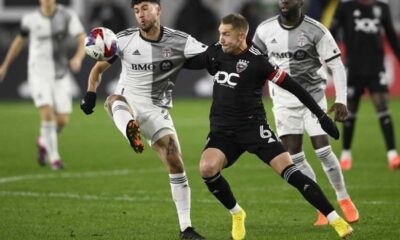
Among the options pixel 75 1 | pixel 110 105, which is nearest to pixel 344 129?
pixel 110 105

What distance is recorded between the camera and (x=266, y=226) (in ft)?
35.1

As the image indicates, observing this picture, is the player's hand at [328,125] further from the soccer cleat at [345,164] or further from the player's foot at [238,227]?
the soccer cleat at [345,164]

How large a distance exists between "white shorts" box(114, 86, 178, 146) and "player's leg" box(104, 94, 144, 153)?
0.10 m

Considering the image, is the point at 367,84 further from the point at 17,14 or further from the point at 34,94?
the point at 17,14

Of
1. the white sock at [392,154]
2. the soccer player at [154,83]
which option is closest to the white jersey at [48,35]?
the white sock at [392,154]

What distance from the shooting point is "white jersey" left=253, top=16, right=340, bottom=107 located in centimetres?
1077

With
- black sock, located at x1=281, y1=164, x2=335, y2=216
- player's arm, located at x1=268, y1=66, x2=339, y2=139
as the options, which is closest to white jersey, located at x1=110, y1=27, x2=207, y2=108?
player's arm, located at x1=268, y1=66, x2=339, y2=139

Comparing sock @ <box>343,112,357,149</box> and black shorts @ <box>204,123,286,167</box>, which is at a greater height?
black shorts @ <box>204,123,286,167</box>

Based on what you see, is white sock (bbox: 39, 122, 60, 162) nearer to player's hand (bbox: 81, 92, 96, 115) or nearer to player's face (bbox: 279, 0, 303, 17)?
player's hand (bbox: 81, 92, 96, 115)

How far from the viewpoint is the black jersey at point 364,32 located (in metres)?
15.7

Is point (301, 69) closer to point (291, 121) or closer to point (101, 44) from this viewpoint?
point (291, 121)

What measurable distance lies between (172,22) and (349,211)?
20.1 m

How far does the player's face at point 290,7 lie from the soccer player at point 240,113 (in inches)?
47.0

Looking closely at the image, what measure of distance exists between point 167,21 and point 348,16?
15283mm
